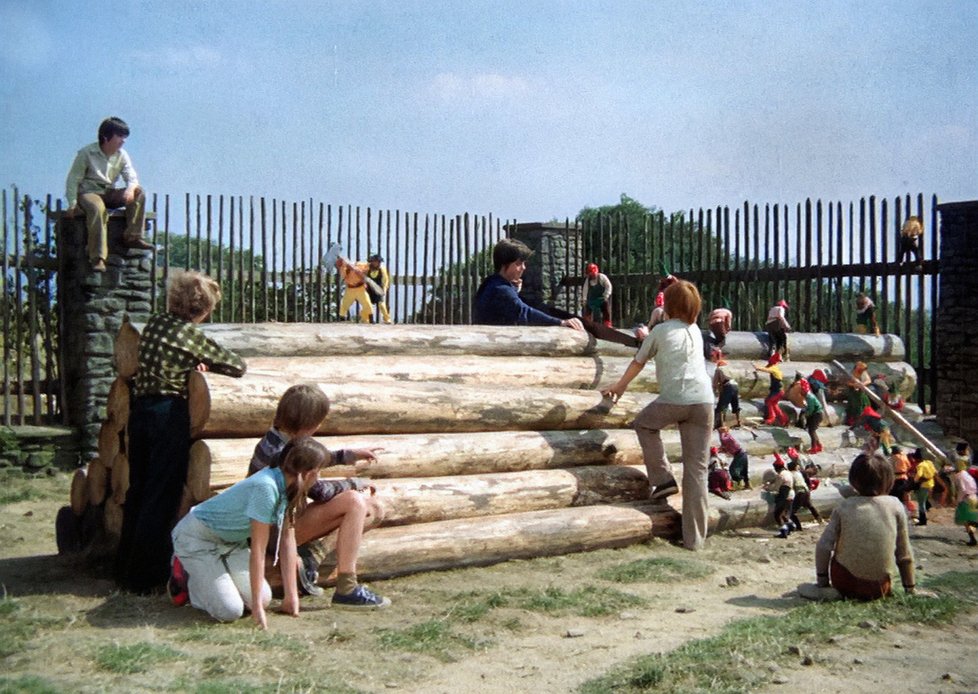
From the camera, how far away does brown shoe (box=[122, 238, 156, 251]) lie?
12320mm

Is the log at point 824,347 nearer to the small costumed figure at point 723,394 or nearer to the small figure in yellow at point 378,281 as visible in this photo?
the small costumed figure at point 723,394

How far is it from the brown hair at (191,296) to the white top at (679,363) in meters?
3.21

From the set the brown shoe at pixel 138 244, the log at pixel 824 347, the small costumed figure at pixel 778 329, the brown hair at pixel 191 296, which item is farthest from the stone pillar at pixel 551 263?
the brown hair at pixel 191 296

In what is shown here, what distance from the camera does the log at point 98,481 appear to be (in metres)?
7.10

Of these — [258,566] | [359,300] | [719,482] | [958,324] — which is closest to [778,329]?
[719,482]

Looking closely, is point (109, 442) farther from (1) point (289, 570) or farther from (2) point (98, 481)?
(1) point (289, 570)

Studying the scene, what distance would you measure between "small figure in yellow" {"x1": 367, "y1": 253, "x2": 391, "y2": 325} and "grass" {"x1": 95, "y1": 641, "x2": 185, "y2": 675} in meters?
9.84

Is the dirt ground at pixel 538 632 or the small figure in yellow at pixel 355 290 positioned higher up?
the small figure in yellow at pixel 355 290

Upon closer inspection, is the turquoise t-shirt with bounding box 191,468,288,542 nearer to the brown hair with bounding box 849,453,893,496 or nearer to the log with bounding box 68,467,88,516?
the log with bounding box 68,467,88,516

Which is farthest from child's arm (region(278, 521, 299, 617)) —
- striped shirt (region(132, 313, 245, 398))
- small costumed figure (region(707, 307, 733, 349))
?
small costumed figure (region(707, 307, 733, 349))

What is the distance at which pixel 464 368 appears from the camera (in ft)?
27.7

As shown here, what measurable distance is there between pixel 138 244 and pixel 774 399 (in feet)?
23.5

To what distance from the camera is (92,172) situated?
12.2 metres

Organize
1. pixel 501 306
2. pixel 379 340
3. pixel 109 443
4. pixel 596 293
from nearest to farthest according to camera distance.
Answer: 1. pixel 109 443
2. pixel 379 340
3. pixel 501 306
4. pixel 596 293
